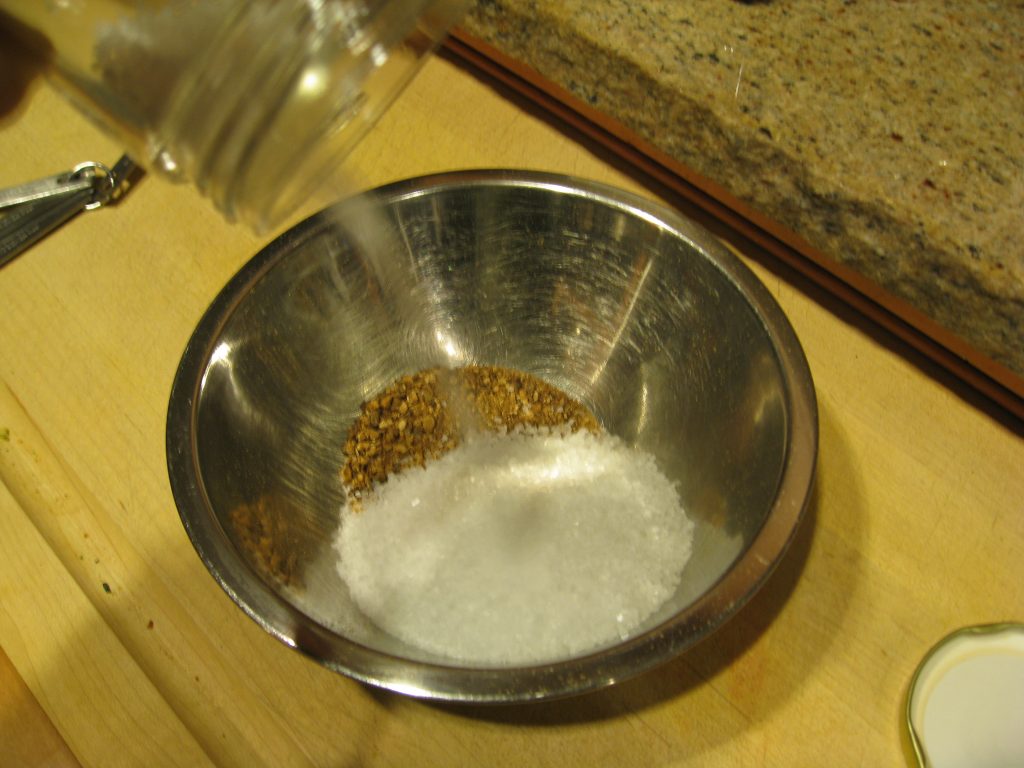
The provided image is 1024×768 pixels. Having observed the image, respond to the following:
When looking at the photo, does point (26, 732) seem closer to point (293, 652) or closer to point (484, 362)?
point (293, 652)

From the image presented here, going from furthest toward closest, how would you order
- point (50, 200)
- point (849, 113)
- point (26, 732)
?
point (50, 200), point (849, 113), point (26, 732)

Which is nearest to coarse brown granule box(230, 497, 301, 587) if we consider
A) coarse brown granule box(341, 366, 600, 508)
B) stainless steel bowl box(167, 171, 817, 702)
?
stainless steel bowl box(167, 171, 817, 702)

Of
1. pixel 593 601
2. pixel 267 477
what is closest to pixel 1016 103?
pixel 593 601

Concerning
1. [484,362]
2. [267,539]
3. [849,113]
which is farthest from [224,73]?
[849,113]

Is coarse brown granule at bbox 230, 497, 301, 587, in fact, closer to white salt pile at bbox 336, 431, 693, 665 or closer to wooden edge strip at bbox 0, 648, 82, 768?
white salt pile at bbox 336, 431, 693, 665

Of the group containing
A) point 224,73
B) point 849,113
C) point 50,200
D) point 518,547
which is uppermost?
point 224,73

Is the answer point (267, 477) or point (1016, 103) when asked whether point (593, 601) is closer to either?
point (267, 477)

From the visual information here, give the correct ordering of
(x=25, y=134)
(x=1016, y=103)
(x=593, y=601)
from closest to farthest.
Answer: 1. (x=593, y=601)
2. (x=1016, y=103)
3. (x=25, y=134)
